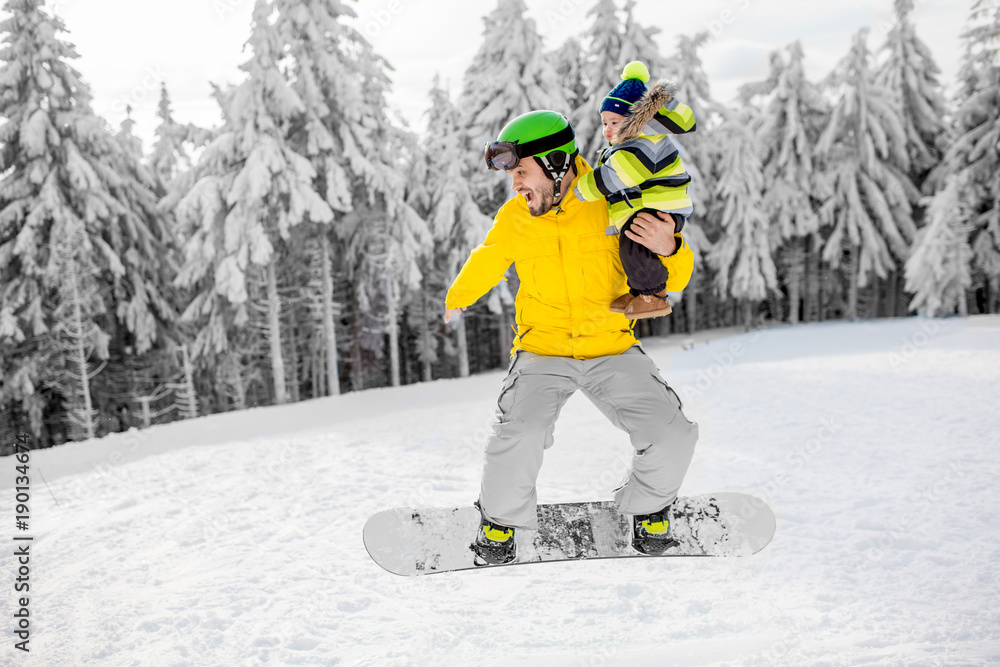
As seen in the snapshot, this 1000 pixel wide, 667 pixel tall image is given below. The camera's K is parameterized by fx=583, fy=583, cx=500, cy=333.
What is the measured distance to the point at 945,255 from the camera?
1881cm

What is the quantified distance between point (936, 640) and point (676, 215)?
2348mm

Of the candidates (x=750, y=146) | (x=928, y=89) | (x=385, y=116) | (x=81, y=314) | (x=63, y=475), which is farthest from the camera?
(x=928, y=89)

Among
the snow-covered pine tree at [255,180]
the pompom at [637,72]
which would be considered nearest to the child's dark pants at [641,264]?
the pompom at [637,72]

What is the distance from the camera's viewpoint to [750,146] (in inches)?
865

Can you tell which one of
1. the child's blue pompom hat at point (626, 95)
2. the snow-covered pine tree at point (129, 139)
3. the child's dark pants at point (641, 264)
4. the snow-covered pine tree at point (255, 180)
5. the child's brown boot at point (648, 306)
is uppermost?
the snow-covered pine tree at point (129, 139)

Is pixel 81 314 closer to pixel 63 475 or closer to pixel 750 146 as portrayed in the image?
pixel 63 475

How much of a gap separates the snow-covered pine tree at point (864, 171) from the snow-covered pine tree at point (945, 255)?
3.26m

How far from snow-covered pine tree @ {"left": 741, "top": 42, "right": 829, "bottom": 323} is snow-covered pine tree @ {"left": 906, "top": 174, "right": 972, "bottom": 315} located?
188 inches

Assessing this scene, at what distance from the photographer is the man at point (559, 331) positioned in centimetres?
291

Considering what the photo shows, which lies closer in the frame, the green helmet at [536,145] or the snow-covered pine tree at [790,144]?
the green helmet at [536,145]

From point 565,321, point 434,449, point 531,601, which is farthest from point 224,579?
point 434,449

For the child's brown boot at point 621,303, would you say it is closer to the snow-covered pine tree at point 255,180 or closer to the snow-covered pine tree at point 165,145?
the snow-covered pine tree at point 255,180

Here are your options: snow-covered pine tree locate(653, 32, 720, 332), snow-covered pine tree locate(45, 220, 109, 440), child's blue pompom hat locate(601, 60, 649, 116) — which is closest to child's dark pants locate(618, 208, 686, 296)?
child's blue pompom hat locate(601, 60, 649, 116)

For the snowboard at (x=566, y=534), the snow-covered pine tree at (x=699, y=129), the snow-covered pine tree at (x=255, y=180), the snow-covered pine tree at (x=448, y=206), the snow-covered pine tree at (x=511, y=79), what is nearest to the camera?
the snowboard at (x=566, y=534)
